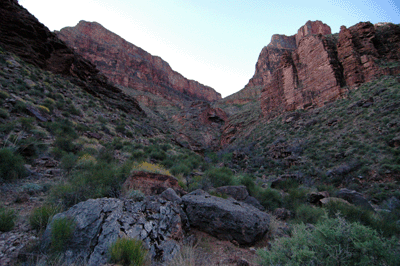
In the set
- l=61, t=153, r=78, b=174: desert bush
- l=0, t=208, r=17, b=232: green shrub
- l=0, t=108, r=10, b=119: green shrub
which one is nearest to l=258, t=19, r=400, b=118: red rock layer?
l=61, t=153, r=78, b=174: desert bush

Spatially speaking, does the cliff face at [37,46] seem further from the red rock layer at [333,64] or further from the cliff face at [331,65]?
the red rock layer at [333,64]

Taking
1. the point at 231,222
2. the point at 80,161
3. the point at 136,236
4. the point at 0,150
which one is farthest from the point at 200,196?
the point at 0,150

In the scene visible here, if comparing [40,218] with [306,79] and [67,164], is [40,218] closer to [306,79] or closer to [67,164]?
[67,164]

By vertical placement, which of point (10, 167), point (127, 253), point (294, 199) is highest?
point (294, 199)

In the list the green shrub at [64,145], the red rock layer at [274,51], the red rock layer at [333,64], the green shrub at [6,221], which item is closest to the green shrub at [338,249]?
the green shrub at [6,221]

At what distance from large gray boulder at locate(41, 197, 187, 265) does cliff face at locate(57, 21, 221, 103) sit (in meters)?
60.5

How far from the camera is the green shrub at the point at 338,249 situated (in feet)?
7.24

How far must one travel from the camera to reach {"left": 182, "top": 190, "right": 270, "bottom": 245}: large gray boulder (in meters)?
4.19

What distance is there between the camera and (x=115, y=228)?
2.94 metres

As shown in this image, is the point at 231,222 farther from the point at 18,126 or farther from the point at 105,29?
the point at 105,29

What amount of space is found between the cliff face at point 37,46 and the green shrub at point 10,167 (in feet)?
54.9

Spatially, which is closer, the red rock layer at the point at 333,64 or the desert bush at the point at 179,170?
the desert bush at the point at 179,170

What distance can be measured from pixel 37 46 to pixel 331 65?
3163cm

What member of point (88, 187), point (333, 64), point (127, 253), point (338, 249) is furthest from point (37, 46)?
point (333, 64)
